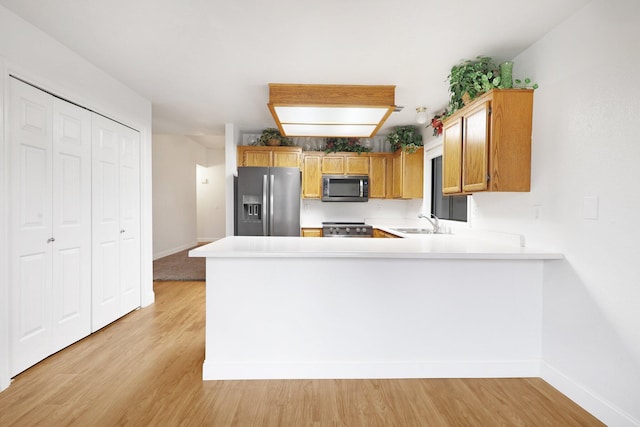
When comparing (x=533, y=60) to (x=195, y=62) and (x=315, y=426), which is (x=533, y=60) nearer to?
(x=195, y=62)

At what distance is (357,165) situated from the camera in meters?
5.04

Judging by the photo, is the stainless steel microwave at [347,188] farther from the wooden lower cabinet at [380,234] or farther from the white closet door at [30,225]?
the white closet door at [30,225]

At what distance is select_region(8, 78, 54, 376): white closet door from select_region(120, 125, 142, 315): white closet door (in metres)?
0.87

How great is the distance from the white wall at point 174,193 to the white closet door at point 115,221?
Result: 3.08m

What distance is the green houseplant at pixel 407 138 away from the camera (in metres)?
4.53

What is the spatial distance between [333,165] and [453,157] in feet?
7.99

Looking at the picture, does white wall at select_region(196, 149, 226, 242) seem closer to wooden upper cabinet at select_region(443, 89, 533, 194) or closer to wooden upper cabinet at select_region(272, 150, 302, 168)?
wooden upper cabinet at select_region(272, 150, 302, 168)

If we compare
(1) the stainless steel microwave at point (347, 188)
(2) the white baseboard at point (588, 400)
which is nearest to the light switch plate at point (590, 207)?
(2) the white baseboard at point (588, 400)

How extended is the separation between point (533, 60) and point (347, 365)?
2.48 m

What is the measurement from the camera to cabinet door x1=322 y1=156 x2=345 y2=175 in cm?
503

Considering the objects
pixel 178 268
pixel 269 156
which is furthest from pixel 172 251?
pixel 269 156

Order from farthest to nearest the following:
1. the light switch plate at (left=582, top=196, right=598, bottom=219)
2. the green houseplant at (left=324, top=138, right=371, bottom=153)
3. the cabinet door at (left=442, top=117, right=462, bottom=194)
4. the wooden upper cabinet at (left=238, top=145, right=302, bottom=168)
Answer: the green houseplant at (left=324, top=138, right=371, bottom=153)
the wooden upper cabinet at (left=238, top=145, right=302, bottom=168)
the cabinet door at (left=442, top=117, right=462, bottom=194)
the light switch plate at (left=582, top=196, right=598, bottom=219)

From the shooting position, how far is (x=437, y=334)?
2193 millimetres

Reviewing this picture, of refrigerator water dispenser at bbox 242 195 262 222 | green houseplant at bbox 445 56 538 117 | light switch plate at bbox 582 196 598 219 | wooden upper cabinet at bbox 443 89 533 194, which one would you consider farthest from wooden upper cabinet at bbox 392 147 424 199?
light switch plate at bbox 582 196 598 219
